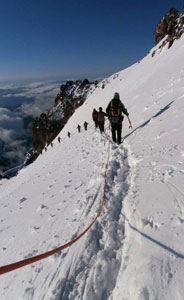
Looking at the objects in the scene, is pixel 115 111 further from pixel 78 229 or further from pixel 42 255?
pixel 42 255

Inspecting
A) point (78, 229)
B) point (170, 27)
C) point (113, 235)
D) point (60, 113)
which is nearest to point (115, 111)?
point (78, 229)

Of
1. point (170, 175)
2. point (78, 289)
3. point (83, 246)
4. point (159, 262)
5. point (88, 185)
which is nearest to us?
point (159, 262)

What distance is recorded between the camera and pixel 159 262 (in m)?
2.53

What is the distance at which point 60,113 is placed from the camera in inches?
5792

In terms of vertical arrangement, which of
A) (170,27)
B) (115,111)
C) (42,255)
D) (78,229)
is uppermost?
(170,27)

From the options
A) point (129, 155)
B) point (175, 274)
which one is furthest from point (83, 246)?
point (129, 155)

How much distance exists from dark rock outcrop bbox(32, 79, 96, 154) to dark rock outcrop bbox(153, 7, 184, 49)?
68599mm

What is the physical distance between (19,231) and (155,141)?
19.6 ft

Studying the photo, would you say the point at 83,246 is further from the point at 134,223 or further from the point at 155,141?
the point at 155,141

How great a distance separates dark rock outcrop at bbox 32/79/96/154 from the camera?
12100cm

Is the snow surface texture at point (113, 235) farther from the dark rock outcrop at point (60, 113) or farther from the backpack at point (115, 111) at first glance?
the dark rock outcrop at point (60, 113)

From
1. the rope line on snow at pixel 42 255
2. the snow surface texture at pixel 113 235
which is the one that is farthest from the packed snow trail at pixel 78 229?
the rope line on snow at pixel 42 255

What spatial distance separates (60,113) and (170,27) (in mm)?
122479

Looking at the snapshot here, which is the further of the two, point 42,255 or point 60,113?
point 60,113
